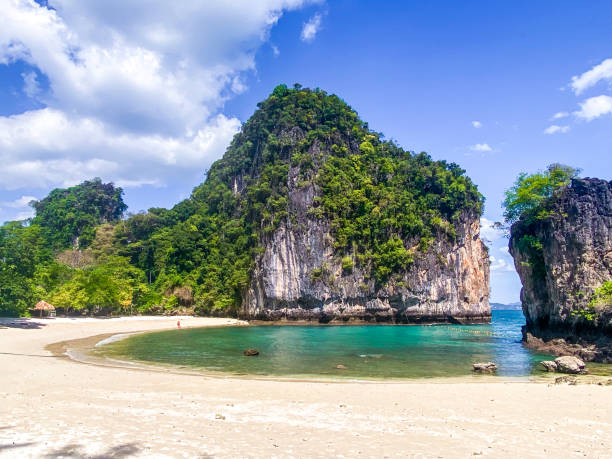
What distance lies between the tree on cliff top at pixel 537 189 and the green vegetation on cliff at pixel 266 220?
23559 mm

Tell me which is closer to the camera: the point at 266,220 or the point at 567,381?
the point at 567,381

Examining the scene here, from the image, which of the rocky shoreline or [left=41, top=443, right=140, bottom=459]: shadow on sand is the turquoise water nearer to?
the rocky shoreline

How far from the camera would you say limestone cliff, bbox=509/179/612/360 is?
21.4m

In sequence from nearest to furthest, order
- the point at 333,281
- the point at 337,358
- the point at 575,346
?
the point at 337,358 < the point at 575,346 < the point at 333,281

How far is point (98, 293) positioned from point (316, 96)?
158ft

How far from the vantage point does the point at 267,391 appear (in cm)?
1136

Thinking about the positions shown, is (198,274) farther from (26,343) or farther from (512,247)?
(512,247)

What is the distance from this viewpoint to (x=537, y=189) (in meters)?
26.9

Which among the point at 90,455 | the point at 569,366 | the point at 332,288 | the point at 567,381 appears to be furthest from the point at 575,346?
the point at 332,288

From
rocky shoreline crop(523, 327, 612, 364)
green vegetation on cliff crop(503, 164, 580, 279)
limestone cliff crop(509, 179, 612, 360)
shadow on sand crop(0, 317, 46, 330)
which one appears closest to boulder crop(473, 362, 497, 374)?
rocky shoreline crop(523, 327, 612, 364)

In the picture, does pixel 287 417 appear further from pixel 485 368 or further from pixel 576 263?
pixel 576 263

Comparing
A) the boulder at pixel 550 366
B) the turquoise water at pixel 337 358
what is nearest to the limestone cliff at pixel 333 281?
the turquoise water at pixel 337 358

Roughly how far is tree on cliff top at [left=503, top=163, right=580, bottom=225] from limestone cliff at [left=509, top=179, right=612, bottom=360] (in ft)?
2.93

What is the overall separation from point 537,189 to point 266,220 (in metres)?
36.0
